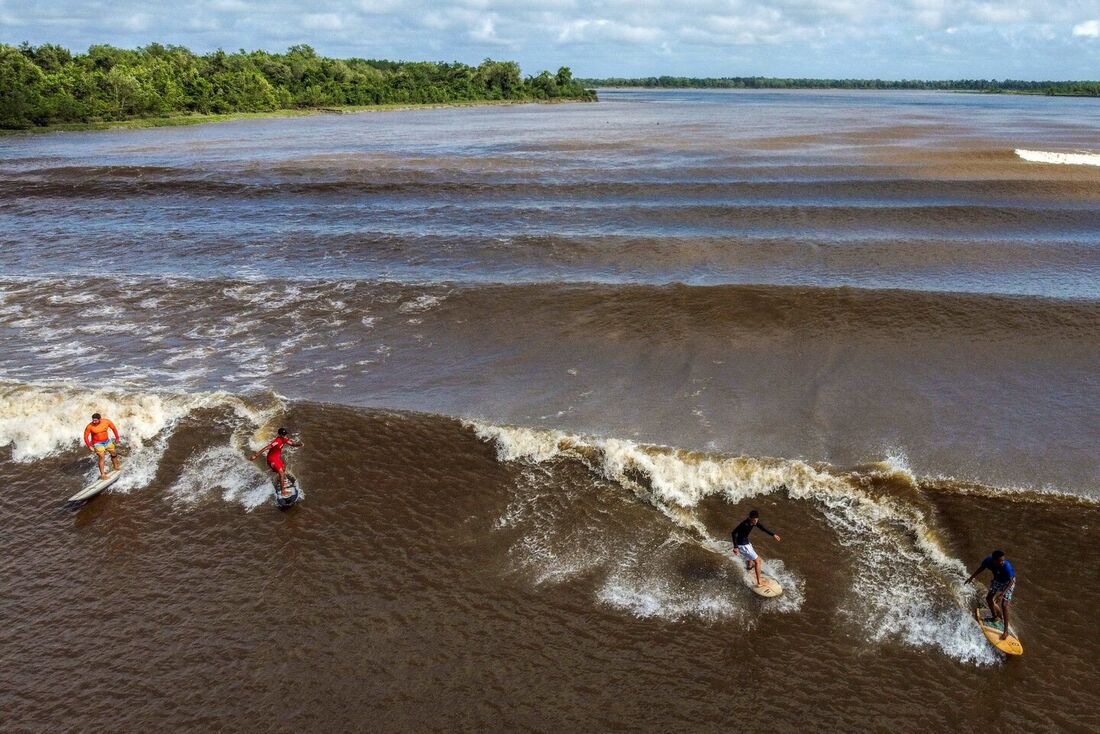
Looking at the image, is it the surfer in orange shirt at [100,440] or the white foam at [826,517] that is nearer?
the white foam at [826,517]

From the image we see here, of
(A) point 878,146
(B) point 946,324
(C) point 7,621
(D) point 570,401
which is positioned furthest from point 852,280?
(A) point 878,146

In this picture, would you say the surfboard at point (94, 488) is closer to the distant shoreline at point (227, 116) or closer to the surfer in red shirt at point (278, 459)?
the surfer in red shirt at point (278, 459)

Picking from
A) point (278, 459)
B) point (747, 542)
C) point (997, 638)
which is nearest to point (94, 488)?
point (278, 459)

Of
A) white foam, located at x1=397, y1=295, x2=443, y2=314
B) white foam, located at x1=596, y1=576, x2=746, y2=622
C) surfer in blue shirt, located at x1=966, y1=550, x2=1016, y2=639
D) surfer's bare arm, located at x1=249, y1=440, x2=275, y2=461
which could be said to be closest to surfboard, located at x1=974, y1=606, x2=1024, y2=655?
surfer in blue shirt, located at x1=966, y1=550, x2=1016, y2=639

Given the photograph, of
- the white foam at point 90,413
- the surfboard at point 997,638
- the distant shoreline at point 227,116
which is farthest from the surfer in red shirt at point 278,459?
the distant shoreline at point 227,116

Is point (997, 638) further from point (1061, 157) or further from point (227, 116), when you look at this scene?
point (227, 116)

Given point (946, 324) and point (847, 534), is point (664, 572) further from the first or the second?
point (946, 324)
